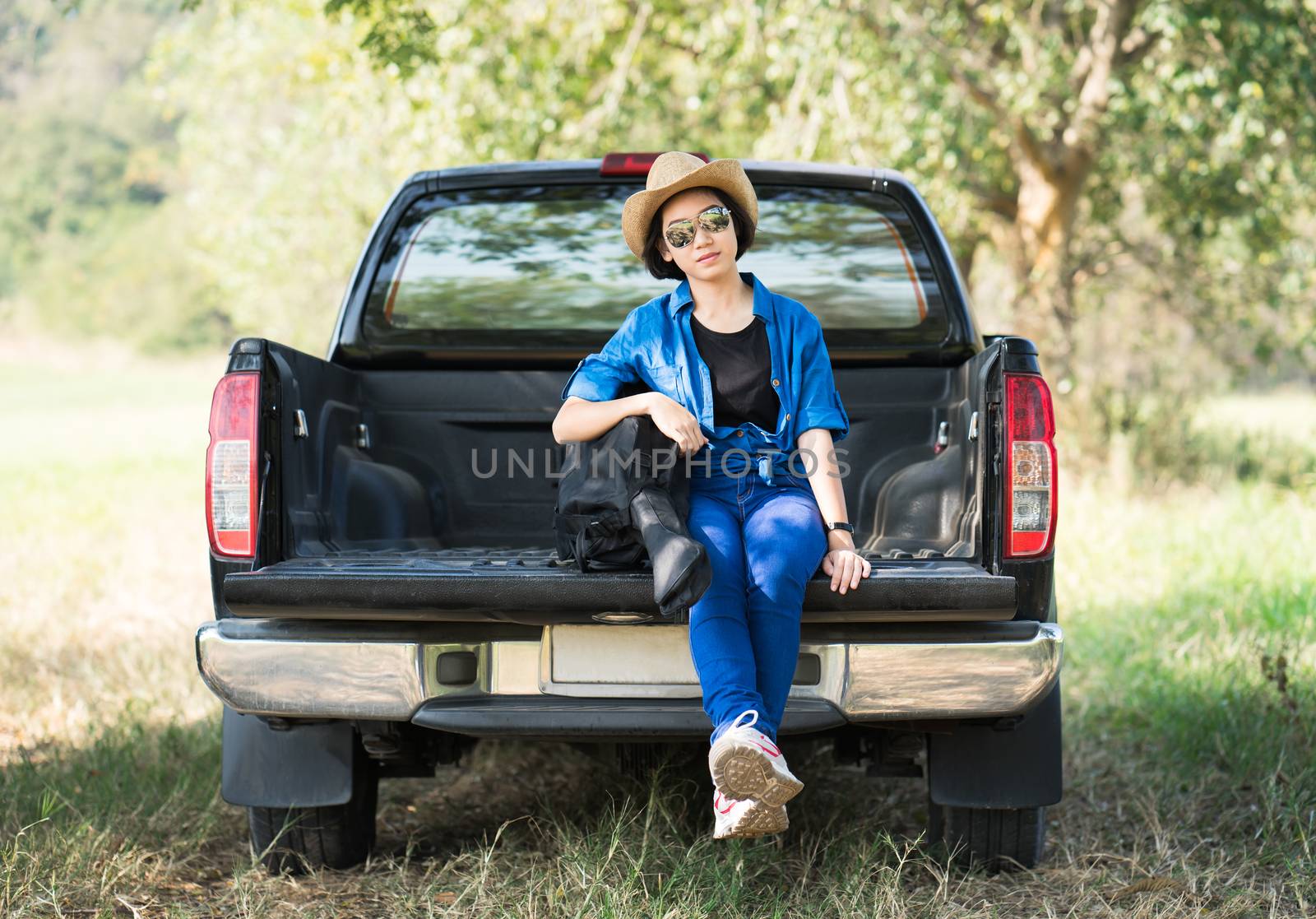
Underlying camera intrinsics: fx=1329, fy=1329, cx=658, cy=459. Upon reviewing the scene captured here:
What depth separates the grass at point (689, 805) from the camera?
308cm

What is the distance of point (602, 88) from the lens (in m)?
9.99

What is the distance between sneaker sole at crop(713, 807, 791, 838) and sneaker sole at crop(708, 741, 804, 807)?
0.02m

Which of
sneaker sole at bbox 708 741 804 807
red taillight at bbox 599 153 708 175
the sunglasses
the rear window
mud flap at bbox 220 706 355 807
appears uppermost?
red taillight at bbox 599 153 708 175

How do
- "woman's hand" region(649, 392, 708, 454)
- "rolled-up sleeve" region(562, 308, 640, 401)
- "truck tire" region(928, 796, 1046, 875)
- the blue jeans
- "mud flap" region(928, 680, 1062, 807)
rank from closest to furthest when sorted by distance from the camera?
the blue jeans < "woman's hand" region(649, 392, 708, 454) < "rolled-up sleeve" region(562, 308, 640, 401) < "mud flap" region(928, 680, 1062, 807) < "truck tire" region(928, 796, 1046, 875)

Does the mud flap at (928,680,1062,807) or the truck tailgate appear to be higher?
the truck tailgate

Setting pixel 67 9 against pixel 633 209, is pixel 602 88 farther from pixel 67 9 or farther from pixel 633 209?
pixel 633 209

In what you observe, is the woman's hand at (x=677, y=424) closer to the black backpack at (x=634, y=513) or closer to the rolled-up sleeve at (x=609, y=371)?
the black backpack at (x=634, y=513)

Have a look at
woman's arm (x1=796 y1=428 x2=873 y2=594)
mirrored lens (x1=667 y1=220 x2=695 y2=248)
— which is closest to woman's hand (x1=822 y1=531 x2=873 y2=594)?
woman's arm (x1=796 y1=428 x2=873 y2=594)

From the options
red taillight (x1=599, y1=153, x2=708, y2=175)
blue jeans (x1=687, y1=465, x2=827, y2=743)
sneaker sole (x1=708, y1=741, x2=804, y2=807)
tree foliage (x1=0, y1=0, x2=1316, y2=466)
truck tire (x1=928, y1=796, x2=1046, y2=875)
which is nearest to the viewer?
sneaker sole (x1=708, y1=741, x2=804, y2=807)

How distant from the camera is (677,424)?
280cm

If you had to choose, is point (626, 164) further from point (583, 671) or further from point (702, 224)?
point (583, 671)

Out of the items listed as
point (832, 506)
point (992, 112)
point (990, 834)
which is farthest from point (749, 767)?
point (992, 112)

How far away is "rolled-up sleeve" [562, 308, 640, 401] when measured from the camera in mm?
3010

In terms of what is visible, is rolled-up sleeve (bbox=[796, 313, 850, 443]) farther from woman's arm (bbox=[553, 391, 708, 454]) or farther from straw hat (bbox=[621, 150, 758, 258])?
straw hat (bbox=[621, 150, 758, 258])
